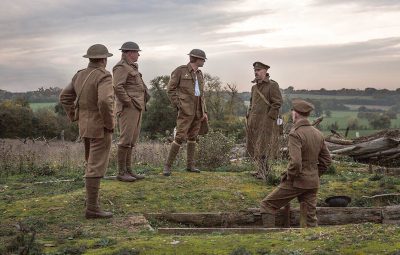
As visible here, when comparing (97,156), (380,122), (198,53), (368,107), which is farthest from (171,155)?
(368,107)

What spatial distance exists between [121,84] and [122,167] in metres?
1.72

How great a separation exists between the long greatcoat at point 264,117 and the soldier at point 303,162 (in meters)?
3.23

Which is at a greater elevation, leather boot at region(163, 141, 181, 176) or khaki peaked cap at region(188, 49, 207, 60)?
khaki peaked cap at region(188, 49, 207, 60)

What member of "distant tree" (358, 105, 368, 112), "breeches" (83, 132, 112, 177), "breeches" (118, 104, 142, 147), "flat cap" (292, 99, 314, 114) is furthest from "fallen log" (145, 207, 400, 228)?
"distant tree" (358, 105, 368, 112)

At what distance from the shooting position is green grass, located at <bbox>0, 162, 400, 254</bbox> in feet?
23.0

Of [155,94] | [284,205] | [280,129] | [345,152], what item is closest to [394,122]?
[155,94]

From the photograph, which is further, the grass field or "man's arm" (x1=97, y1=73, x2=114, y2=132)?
"man's arm" (x1=97, y1=73, x2=114, y2=132)

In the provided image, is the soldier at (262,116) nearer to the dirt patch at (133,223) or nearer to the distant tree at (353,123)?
the dirt patch at (133,223)

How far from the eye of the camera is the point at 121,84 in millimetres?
11328

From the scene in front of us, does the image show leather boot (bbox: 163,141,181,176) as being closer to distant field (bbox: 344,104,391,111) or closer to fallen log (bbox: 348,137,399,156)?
fallen log (bbox: 348,137,399,156)

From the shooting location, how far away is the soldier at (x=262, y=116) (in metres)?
12.5

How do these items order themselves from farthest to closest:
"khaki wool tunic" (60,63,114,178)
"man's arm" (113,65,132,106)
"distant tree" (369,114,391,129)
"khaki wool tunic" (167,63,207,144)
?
"distant tree" (369,114,391,129) → "khaki wool tunic" (167,63,207,144) → "man's arm" (113,65,132,106) → "khaki wool tunic" (60,63,114,178)

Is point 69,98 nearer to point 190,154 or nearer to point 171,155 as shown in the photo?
point 171,155

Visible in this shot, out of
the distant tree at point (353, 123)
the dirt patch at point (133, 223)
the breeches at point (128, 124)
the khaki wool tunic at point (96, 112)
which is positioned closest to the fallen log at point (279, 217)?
Result: the dirt patch at point (133, 223)
